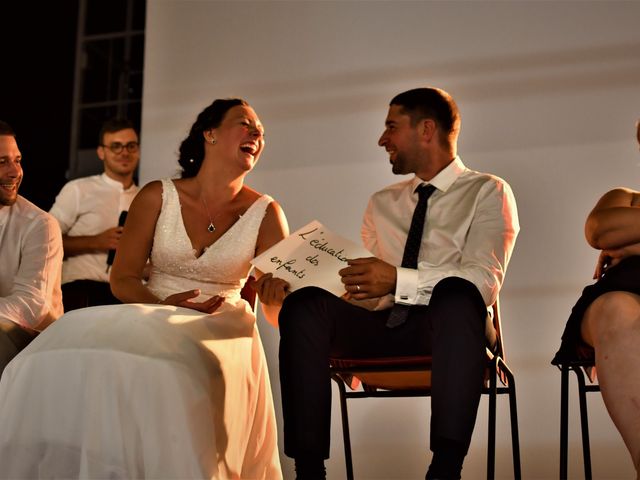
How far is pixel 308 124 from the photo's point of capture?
381 centimetres

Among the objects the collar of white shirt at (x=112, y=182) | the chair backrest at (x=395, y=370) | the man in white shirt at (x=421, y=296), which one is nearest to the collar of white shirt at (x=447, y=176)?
the man in white shirt at (x=421, y=296)

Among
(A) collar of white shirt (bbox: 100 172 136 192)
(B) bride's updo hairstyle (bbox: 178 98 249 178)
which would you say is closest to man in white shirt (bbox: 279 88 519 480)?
(B) bride's updo hairstyle (bbox: 178 98 249 178)

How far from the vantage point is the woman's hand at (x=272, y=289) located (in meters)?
2.41

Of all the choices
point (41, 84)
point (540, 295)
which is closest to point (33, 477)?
point (540, 295)

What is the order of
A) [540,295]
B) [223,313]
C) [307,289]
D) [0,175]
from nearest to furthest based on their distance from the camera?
[307,289] < [223,313] < [0,175] < [540,295]

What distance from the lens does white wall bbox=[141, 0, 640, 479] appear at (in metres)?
3.43

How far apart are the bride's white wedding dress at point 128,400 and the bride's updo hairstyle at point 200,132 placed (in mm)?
698

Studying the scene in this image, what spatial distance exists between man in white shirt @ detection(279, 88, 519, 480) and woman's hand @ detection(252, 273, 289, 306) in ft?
0.40

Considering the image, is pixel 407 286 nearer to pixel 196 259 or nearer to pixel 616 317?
pixel 616 317

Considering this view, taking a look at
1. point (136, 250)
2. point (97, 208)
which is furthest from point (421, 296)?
point (97, 208)

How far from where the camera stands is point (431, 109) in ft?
9.34

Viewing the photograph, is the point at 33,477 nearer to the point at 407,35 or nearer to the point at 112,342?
the point at 112,342

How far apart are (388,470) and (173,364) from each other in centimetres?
150

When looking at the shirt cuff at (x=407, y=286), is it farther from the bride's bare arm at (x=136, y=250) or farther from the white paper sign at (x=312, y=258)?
the bride's bare arm at (x=136, y=250)
